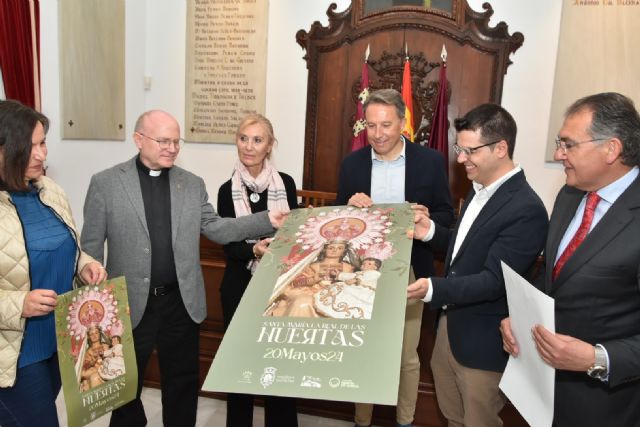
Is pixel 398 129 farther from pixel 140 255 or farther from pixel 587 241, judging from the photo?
pixel 140 255

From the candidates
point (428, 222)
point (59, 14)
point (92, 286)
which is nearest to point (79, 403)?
point (92, 286)

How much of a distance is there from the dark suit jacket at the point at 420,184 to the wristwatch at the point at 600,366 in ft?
3.20

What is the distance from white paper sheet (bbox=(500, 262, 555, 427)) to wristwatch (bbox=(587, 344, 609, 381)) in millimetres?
100

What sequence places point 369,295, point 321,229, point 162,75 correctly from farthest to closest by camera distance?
point 162,75
point 321,229
point 369,295

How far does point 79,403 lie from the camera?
1.57m

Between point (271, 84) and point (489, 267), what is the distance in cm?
327

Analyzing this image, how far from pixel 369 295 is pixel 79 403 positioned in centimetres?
101

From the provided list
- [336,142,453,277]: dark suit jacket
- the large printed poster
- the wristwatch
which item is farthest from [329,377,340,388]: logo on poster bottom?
[336,142,453,277]: dark suit jacket

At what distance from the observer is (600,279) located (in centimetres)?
127

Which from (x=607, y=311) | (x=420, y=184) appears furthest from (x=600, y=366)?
(x=420, y=184)

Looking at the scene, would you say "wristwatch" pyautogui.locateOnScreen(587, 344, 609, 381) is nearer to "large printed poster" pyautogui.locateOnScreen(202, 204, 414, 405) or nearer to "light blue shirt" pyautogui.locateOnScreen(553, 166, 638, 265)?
"light blue shirt" pyautogui.locateOnScreen(553, 166, 638, 265)

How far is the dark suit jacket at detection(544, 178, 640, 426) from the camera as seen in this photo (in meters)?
1.24

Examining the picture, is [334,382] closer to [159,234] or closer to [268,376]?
[268,376]

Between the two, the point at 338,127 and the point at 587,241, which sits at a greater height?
the point at 338,127
